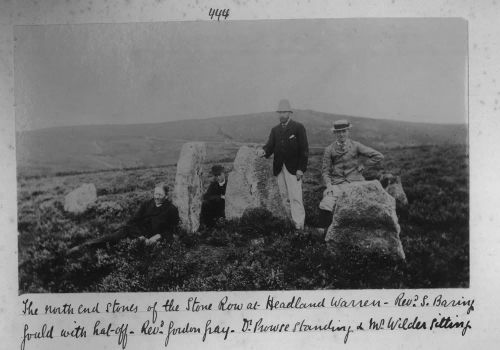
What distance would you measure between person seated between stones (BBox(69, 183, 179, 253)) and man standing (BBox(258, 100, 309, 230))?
145cm

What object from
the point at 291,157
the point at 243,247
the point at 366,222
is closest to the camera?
the point at 366,222

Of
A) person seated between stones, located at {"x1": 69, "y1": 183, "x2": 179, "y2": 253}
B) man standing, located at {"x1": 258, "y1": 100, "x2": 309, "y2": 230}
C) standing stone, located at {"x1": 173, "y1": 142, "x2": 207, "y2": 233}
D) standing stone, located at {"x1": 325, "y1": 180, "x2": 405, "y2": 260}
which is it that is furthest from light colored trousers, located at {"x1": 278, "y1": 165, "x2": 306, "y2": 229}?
person seated between stones, located at {"x1": 69, "y1": 183, "x2": 179, "y2": 253}

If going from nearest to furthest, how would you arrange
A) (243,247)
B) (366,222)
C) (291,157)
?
(366,222)
(243,247)
(291,157)

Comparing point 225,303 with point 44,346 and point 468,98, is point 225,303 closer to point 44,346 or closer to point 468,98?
point 44,346

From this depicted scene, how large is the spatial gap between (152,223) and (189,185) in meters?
0.72

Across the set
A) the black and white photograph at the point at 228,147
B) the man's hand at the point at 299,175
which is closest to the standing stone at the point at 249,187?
the black and white photograph at the point at 228,147

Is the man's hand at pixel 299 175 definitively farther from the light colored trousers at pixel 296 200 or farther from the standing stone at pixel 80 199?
the standing stone at pixel 80 199

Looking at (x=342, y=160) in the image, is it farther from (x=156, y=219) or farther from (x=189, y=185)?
(x=156, y=219)

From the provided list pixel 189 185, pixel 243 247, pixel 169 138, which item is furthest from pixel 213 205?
pixel 169 138

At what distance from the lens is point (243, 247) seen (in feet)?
21.6

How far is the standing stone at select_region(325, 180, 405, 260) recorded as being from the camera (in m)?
6.27

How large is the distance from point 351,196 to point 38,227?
166 inches

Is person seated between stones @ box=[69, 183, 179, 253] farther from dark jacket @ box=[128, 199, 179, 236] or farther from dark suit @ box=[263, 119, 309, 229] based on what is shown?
dark suit @ box=[263, 119, 309, 229]

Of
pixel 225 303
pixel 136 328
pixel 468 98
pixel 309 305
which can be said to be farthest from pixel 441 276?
pixel 136 328
